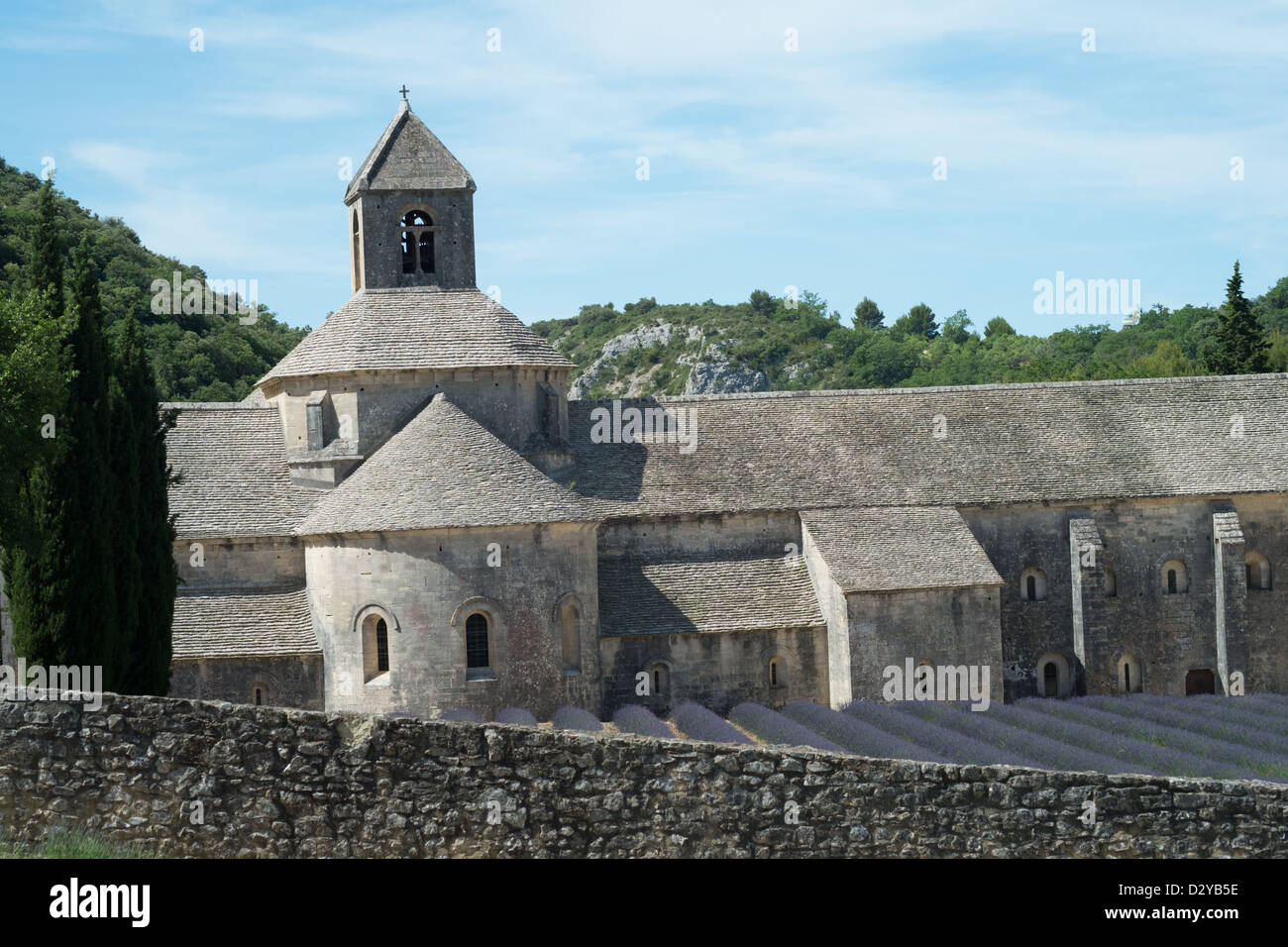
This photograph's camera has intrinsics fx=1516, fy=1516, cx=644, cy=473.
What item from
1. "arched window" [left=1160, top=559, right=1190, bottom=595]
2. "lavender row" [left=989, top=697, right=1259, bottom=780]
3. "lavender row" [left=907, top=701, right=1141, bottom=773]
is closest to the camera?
"lavender row" [left=989, top=697, right=1259, bottom=780]

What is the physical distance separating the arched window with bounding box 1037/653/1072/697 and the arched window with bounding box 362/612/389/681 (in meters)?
18.0

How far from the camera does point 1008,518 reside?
4175 centimetres

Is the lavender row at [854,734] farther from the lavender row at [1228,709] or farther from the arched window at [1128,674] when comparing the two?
the arched window at [1128,674]

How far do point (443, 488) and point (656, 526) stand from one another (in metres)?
6.88

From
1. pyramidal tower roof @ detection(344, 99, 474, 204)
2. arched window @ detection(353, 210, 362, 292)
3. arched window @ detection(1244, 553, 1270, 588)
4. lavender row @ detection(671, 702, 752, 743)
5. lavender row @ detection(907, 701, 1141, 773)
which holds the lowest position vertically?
lavender row @ detection(907, 701, 1141, 773)

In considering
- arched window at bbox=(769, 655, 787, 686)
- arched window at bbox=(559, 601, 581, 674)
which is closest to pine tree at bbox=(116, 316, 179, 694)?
arched window at bbox=(559, 601, 581, 674)

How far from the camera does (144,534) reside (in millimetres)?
31750

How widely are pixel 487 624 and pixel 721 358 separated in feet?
297

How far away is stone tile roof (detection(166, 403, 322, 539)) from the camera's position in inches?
1495

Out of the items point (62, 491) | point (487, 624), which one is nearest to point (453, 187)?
point (487, 624)

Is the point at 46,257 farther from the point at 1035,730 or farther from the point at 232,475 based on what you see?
the point at 1035,730

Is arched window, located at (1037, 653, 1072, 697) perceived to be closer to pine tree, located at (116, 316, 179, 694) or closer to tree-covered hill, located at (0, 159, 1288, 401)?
pine tree, located at (116, 316, 179, 694)

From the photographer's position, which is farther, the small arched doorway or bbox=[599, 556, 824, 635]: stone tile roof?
the small arched doorway

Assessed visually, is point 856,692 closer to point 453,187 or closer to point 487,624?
point 487,624
